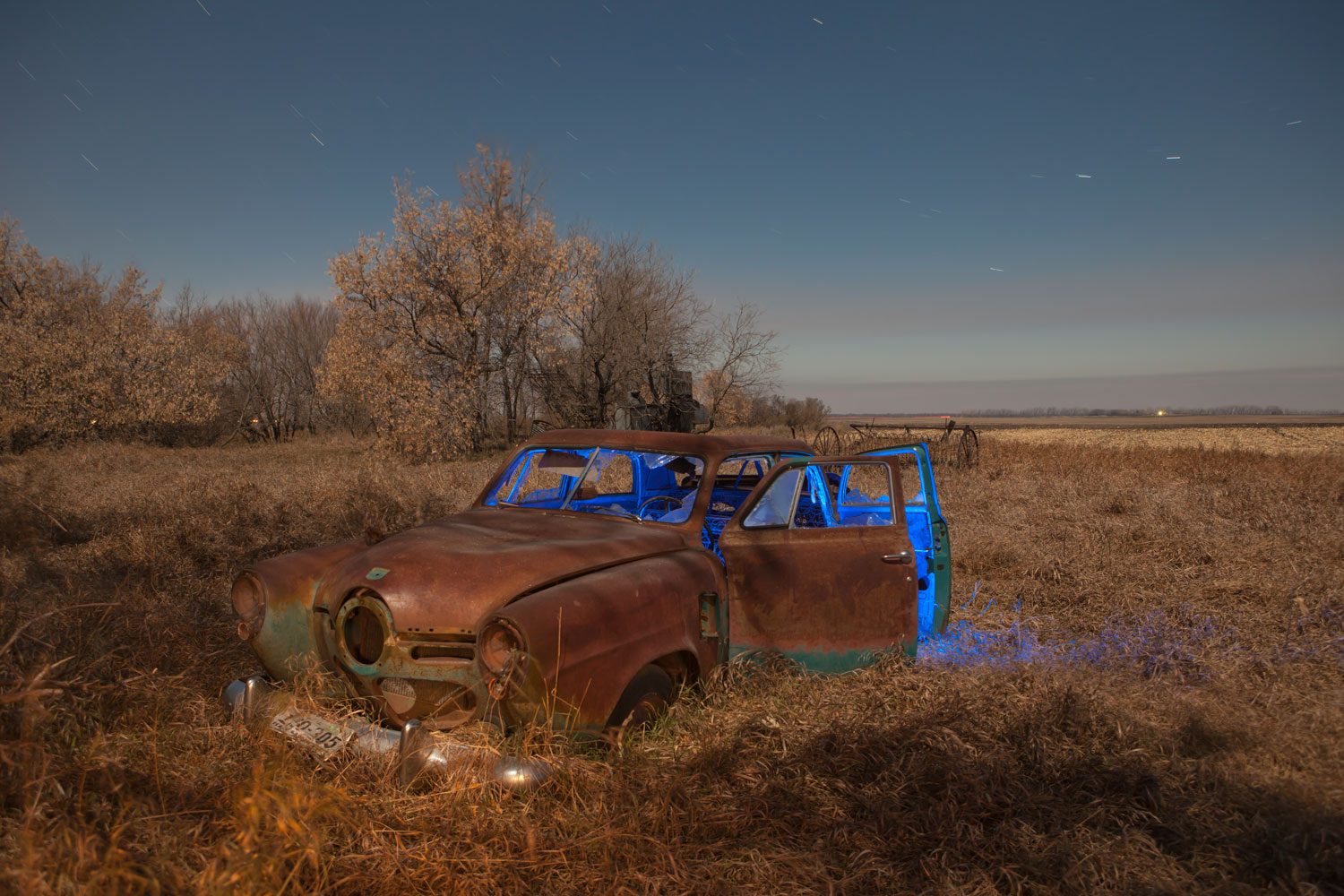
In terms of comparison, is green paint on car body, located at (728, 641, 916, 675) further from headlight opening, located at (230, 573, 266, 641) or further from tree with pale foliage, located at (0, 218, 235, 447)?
tree with pale foliage, located at (0, 218, 235, 447)

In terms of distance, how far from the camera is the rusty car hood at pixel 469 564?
281 cm

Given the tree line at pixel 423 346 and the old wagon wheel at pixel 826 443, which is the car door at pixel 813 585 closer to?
the old wagon wheel at pixel 826 443

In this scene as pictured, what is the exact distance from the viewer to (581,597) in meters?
2.73

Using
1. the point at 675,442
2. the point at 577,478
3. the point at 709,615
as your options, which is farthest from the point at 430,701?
the point at 675,442

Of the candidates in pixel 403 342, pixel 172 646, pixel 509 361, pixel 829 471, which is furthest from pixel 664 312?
pixel 172 646

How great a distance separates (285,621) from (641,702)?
1726 mm

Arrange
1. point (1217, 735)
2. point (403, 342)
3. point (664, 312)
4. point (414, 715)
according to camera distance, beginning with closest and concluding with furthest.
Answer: point (414, 715) → point (1217, 735) → point (403, 342) → point (664, 312)

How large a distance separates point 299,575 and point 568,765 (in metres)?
1.72

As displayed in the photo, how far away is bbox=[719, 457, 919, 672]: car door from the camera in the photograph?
12.0ft

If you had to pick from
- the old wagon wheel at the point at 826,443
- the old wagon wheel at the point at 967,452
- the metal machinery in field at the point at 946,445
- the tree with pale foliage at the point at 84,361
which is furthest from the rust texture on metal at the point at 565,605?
the tree with pale foliage at the point at 84,361

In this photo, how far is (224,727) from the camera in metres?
2.96

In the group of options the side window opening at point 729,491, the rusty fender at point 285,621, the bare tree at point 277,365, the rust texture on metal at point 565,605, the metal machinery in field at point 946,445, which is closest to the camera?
the rust texture on metal at point 565,605

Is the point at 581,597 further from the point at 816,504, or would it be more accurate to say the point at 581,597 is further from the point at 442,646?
the point at 816,504

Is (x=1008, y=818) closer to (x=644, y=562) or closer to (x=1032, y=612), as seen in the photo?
(x=644, y=562)
